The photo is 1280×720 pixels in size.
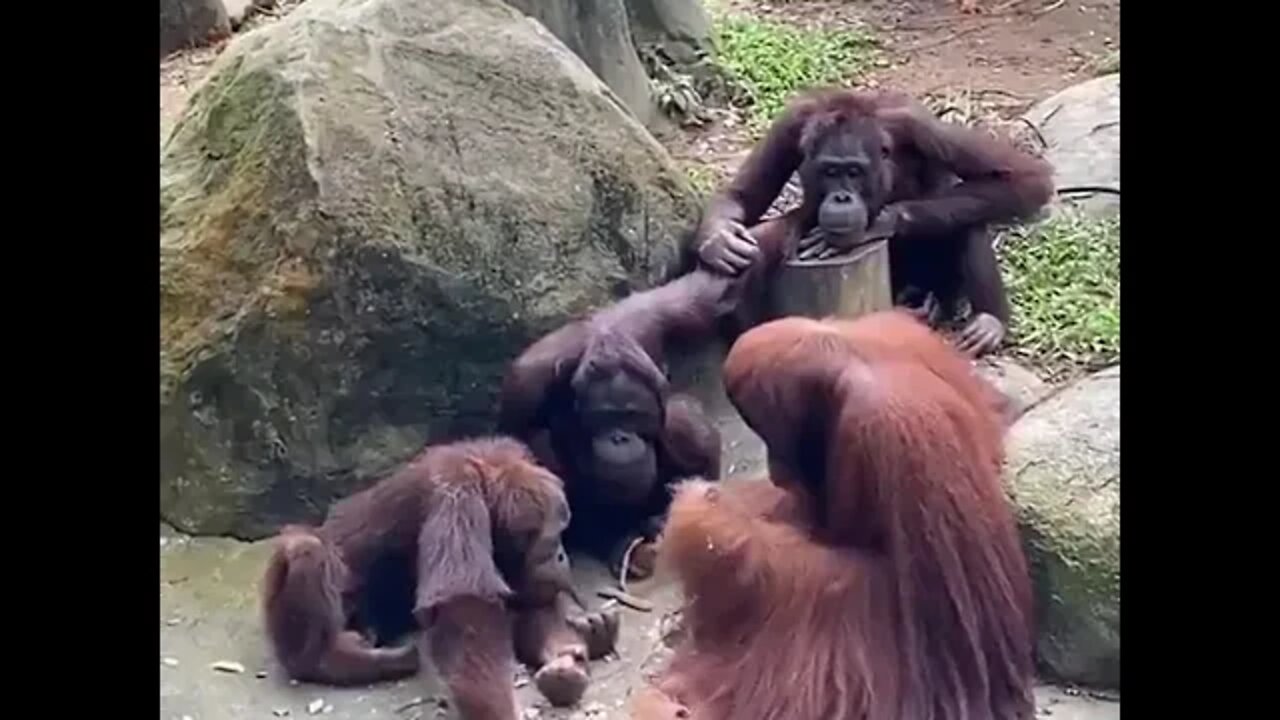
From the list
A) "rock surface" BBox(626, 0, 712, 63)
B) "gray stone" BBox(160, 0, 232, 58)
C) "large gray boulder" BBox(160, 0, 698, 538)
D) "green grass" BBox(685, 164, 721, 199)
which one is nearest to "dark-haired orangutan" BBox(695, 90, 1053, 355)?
"large gray boulder" BBox(160, 0, 698, 538)

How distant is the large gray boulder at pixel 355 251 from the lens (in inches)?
130

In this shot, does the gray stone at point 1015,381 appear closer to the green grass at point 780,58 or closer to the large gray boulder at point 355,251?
the large gray boulder at point 355,251

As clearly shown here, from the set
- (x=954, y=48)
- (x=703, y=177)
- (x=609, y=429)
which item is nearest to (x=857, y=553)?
(x=609, y=429)

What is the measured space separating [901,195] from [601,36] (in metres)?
1.30

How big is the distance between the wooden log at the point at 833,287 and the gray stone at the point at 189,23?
2807mm

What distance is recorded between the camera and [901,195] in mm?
3719

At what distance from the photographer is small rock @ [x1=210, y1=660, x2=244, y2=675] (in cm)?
295

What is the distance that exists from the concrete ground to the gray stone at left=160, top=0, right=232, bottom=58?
271cm

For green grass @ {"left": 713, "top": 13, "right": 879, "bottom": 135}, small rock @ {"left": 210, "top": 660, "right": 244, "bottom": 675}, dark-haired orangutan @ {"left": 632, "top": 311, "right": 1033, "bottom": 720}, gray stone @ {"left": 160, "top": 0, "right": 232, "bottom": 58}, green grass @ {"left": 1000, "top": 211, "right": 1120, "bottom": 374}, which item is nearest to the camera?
dark-haired orangutan @ {"left": 632, "top": 311, "right": 1033, "bottom": 720}

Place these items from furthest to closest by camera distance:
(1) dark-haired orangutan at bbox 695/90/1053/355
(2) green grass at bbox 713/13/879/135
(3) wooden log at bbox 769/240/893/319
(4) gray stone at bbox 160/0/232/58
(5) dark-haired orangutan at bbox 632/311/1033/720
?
(4) gray stone at bbox 160/0/232/58, (2) green grass at bbox 713/13/879/135, (1) dark-haired orangutan at bbox 695/90/1053/355, (3) wooden log at bbox 769/240/893/319, (5) dark-haired orangutan at bbox 632/311/1033/720

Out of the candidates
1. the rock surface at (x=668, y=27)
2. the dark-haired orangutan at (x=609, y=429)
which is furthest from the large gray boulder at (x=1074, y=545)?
the rock surface at (x=668, y=27)

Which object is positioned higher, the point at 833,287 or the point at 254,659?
the point at 833,287

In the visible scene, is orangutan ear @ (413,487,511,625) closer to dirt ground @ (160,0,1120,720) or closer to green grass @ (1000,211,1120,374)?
dirt ground @ (160,0,1120,720)

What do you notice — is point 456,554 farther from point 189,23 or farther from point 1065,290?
point 189,23
